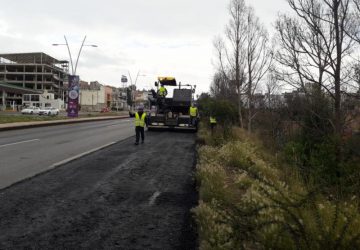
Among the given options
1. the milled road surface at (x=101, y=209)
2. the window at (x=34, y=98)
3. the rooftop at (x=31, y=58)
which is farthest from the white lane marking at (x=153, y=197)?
the rooftop at (x=31, y=58)

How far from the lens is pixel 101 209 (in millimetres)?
6621

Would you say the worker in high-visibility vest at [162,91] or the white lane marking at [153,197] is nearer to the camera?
the white lane marking at [153,197]

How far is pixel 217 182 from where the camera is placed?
24.4 feet

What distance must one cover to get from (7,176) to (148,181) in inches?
118

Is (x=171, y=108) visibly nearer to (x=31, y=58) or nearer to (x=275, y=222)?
(x=275, y=222)

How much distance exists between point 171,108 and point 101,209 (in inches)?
886

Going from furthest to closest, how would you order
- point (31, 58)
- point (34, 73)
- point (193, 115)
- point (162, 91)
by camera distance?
point (31, 58)
point (34, 73)
point (162, 91)
point (193, 115)

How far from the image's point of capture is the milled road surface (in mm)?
5148

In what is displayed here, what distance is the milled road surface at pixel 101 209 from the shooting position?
16.9ft

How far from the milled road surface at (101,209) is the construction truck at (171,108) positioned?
16.1 metres

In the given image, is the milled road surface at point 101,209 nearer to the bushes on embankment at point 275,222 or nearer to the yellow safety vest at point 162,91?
the bushes on embankment at point 275,222

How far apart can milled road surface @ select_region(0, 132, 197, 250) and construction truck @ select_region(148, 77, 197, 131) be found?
16136mm

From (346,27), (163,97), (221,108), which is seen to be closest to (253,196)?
(346,27)

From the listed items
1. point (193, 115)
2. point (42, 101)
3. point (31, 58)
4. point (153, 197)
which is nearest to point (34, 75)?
point (31, 58)
